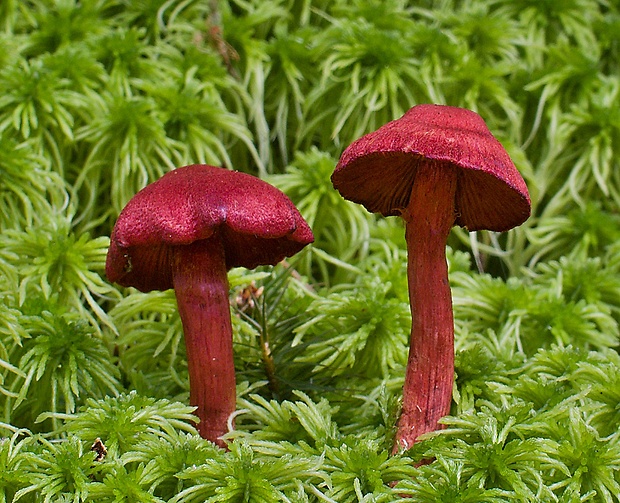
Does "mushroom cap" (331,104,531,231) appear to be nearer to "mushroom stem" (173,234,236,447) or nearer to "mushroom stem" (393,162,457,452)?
"mushroom stem" (393,162,457,452)

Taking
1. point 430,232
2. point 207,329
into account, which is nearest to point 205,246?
point 207,329

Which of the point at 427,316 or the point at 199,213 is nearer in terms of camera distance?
the point at 199,213

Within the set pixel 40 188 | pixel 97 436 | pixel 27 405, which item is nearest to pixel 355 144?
pixel 97 436

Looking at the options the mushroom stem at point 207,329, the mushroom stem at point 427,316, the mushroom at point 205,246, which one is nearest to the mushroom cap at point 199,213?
the mushroom at point 205,246

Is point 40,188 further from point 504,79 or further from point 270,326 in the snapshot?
point 504,79

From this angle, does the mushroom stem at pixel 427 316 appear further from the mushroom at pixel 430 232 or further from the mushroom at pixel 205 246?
the mushroom at pixel 205 246

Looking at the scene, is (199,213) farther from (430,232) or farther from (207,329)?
(430,232)
